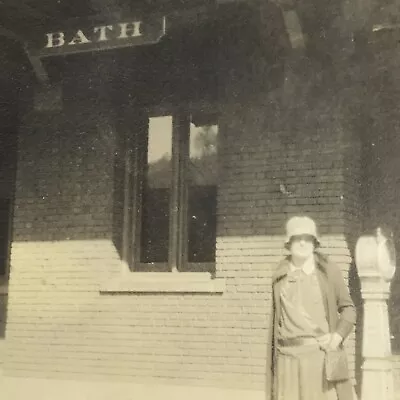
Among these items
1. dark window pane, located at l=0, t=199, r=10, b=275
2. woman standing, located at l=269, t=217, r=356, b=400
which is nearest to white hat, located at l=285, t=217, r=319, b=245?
woman standing, located at l=269, t=217, r=356, b=400

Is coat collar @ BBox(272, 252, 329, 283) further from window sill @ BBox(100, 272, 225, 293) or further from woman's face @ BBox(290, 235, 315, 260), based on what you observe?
window sill @ BBox(100, 272, 225, 293)

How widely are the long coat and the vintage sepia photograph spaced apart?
38.1 inches

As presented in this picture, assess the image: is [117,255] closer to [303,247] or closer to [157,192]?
[157,192]

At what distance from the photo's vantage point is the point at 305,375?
4.86 metres

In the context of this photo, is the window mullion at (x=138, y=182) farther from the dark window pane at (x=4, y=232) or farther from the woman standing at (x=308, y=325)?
the woman standing at (x=308, y=325)

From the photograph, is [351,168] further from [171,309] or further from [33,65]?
[33,65]

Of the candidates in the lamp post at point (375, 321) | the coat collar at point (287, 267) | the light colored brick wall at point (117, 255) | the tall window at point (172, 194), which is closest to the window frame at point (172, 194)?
the tall window at point (172, 194)

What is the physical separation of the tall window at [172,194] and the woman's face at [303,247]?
2.45 metres

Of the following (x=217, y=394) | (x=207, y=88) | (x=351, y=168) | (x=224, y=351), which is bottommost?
(x=217, y=394)

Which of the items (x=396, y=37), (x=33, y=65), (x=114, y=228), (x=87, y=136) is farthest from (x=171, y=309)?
(x=396, y=37)

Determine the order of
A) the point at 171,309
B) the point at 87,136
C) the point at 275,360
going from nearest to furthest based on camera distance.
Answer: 1. the point at 275,360
2. the point at 171,309
3. the point at 87,136

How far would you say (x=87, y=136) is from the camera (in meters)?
7.90

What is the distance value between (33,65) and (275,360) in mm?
4523

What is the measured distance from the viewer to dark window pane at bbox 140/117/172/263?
777 cm
